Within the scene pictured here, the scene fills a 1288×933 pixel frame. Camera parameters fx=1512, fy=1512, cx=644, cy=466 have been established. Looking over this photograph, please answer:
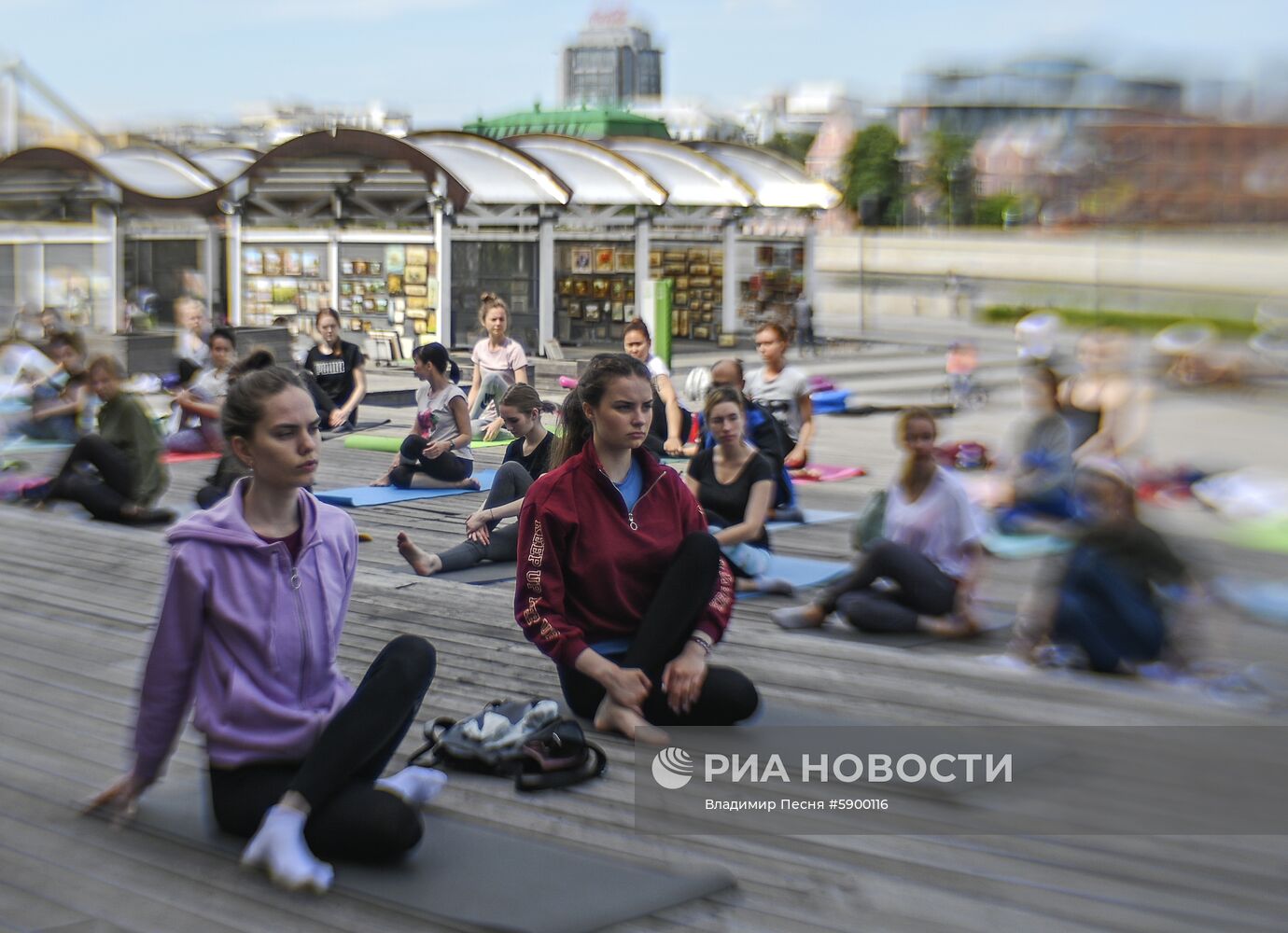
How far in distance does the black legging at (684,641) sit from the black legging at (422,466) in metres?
6.49

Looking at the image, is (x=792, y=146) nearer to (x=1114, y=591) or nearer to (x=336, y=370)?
(x=336, y=370)

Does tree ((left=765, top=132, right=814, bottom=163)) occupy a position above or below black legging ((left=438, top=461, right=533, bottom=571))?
above

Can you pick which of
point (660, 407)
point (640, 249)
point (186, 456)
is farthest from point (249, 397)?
point (640, 249)

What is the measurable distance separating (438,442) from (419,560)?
3.37m

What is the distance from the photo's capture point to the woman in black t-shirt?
1457 centimetres

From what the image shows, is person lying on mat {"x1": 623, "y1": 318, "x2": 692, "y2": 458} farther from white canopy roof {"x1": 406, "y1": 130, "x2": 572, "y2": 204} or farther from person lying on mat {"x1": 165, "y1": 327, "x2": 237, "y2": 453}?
white canopy roof {"x1": 406, "y1": 130, "x2": 572, "y2": 204}

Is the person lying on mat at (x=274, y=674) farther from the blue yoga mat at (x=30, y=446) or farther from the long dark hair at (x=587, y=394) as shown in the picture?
the blue yoga mat at (x=30, y=446)

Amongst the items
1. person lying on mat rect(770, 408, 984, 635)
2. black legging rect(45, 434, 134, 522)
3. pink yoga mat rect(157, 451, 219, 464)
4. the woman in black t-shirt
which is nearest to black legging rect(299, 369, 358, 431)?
the woman in black t-shirt

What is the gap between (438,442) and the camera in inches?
432

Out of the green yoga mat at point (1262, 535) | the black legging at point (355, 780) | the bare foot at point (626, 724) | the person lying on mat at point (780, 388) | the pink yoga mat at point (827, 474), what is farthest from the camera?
the pink yoga mat at point (827, 474)

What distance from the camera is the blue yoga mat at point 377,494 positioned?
10.5 meters

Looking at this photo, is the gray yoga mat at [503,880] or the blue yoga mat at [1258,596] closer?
the gray yoga mat at [503,880]

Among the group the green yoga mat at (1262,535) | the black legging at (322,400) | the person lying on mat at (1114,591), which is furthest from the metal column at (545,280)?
the person lying on mat at (1114,591)

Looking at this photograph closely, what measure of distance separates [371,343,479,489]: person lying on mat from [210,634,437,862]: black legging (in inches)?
286
